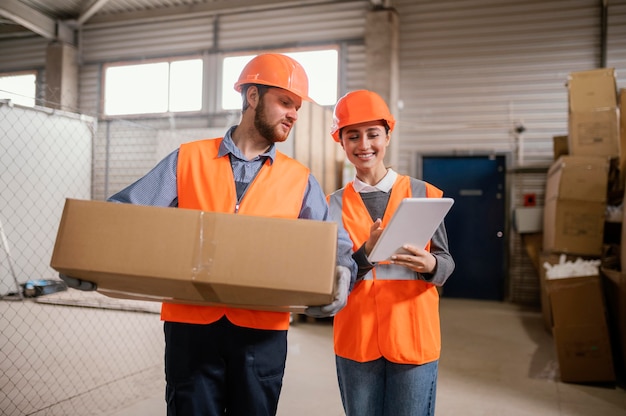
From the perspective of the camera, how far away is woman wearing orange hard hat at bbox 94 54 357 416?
52.1 inches

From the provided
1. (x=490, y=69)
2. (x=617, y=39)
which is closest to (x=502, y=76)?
(x=490, y=69)

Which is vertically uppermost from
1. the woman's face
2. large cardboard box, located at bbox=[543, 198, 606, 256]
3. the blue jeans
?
the woman's face

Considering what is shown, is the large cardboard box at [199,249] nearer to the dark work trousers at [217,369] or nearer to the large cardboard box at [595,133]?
the dark work trousers at [217,369]

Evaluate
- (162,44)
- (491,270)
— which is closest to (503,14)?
(491,270)

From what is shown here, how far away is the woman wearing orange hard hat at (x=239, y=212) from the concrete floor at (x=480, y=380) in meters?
1.88

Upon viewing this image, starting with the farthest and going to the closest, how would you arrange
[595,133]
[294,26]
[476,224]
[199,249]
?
1. [294,26]
2. [476,224]
3. [595,133]
4. [199,249]

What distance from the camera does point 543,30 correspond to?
699 cm

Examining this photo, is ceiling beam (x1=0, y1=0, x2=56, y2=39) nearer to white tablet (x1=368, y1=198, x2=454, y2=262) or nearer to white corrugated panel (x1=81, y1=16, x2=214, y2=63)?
white corrugated panel (x1=81, y1=16, x2=214, y2=63)

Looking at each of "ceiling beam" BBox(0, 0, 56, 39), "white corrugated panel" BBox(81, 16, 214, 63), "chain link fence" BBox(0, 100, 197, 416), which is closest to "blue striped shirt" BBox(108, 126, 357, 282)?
"chain link fence" BBox(0, 100, 197, 416)

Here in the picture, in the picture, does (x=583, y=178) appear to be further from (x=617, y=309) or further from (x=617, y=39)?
(x=617, y=39)

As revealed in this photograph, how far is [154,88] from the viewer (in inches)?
340

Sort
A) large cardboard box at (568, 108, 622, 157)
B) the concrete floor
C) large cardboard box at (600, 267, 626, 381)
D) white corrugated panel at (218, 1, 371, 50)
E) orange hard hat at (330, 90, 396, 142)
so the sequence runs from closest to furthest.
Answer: orange hard hat at (330, 90, 396, 142) < the concrete floor < large cardboard box at (600, 267, 626, 381) < large cardboard box at (568, 108, 622, 157) < white corrugated panel at (218, 1, 371, 50)

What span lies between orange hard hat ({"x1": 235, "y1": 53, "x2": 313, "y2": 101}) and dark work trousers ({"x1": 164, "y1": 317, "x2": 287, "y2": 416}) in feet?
2.37

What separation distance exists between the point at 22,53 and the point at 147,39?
2.74 m
